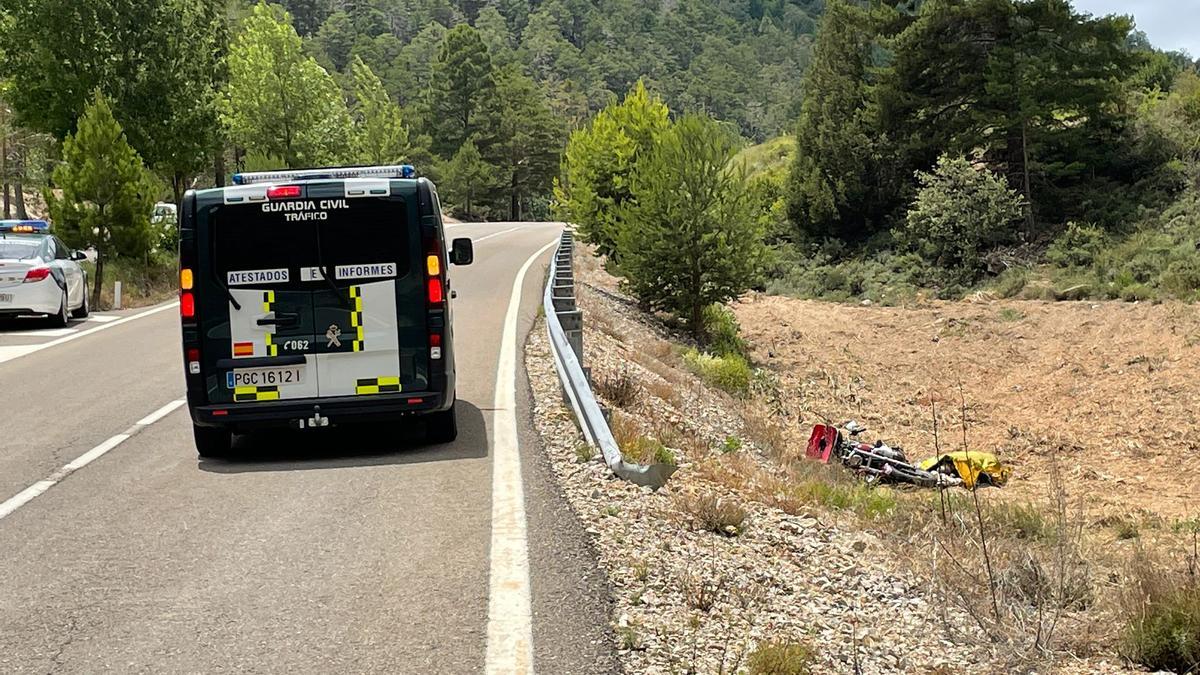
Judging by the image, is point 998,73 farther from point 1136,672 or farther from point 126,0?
point 1136,672

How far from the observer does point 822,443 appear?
15742 millimetres

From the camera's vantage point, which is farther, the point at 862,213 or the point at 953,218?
the point at 862,213

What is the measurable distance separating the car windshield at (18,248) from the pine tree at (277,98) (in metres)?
18.5

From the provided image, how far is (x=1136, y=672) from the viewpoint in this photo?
16.3 ft

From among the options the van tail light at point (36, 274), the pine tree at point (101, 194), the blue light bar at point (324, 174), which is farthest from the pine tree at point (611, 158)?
the blue light bar at point (324, 174)

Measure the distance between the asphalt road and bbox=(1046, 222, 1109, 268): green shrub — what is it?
3029 centimetres

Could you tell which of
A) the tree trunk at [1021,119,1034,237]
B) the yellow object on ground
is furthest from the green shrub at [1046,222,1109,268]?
the yellow object on ground

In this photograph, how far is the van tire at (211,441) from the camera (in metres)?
8.87

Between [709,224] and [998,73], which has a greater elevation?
[998,73]

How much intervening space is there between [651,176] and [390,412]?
18968mm

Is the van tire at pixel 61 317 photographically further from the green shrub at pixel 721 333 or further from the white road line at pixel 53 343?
the green shrub at pixel 721 333

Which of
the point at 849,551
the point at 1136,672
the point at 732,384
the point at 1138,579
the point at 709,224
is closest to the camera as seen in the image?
the point at 1136,672

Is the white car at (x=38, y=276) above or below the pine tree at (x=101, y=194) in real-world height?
below

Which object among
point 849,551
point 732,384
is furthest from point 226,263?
point 732,384
